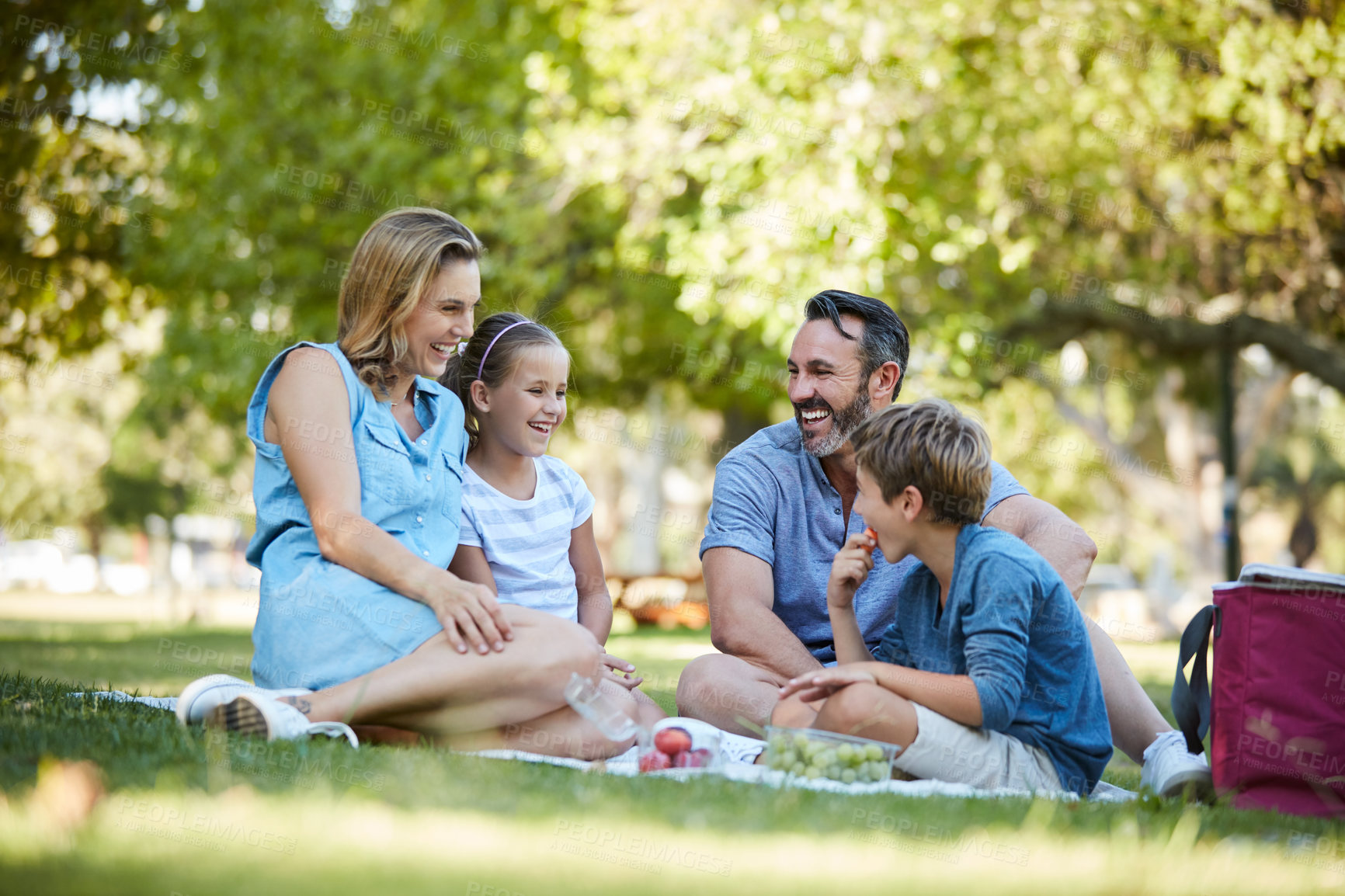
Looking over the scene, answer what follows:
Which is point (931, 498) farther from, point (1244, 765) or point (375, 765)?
point (375, 765)

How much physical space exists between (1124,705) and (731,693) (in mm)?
1330

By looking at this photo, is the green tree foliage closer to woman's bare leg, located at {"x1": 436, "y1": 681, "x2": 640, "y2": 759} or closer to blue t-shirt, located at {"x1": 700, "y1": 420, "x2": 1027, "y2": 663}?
blue t-shirt, located at {"x1": 700, "y1": 420, "x2": 1027, "y2": 663}

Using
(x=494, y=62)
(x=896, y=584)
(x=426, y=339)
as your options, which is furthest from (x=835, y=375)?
(x=494, y=62)

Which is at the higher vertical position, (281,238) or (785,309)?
(281,238)

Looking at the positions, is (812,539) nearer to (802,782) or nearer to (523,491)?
(523,491)

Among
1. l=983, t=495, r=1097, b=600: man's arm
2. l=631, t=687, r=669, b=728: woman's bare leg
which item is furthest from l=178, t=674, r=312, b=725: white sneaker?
l=983, t=495, r=1097, b=600: man's arm

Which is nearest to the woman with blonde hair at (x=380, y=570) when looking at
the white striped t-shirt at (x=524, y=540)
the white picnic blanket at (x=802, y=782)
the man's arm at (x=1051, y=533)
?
the white picnic blanket at (x=802, y=782)

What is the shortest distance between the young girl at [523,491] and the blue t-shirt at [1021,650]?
1210 mm

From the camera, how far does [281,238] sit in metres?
14.8

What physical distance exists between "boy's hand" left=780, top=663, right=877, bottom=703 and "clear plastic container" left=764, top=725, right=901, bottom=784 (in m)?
0.11

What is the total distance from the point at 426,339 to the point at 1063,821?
2.53m

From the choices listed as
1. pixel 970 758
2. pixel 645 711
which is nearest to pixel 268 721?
pixel 645 711

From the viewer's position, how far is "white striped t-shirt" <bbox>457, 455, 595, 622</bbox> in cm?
444

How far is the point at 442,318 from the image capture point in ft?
13.4
